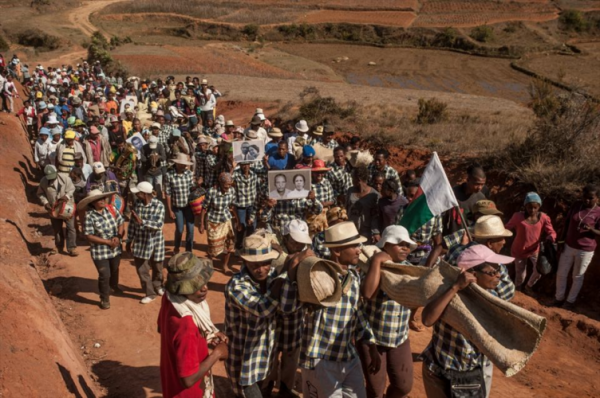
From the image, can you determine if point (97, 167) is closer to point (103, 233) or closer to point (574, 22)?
point (103, 233)

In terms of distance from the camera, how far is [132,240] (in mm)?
8547

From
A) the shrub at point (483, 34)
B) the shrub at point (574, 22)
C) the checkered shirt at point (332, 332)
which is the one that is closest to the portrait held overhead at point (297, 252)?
the checkered shirt at point (332, 332)

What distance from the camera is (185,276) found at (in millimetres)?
4055

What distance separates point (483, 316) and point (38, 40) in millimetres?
59728

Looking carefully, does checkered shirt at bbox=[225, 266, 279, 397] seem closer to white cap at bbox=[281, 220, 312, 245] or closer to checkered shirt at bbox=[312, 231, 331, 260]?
white cap at bbox=[281, 220, 312, 245]

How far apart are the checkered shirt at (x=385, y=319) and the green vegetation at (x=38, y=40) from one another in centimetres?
5485

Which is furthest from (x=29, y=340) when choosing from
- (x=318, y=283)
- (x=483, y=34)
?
(x=483, y=34)

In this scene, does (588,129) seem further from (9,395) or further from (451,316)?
(9,395)

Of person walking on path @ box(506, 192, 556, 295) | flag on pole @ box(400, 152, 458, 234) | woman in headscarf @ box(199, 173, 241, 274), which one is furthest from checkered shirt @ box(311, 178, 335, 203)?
person walking on path @ box(506, 192, 556, 295)

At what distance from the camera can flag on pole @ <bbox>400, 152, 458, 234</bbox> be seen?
576 centimetres

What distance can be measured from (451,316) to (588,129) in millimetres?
9169

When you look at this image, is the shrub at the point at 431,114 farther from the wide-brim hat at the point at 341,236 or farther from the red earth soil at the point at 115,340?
the wide-brim hat at the point at 341,236

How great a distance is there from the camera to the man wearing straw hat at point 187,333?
153 inches

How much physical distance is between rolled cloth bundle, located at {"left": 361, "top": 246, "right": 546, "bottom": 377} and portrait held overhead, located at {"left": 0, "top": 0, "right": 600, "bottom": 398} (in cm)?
1
